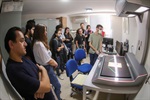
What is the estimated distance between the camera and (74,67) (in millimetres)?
2529

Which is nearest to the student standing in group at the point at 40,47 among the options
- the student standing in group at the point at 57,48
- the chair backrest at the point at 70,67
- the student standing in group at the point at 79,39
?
the chair backrest at the point at 70,67

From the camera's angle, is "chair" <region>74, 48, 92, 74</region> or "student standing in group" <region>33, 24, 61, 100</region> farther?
"chair" <region>74, 48, 92, 74</region>

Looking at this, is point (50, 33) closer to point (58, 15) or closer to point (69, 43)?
point (69, 43)

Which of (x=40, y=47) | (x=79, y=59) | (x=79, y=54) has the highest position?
(x=40, y=47)

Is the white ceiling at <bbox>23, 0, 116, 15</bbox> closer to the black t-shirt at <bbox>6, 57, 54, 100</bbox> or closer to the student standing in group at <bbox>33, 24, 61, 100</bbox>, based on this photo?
the student standing in group at <bbox>33, 24, 61, 100</bbox>

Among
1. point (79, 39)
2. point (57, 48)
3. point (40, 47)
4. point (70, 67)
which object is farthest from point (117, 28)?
point (40, 47)

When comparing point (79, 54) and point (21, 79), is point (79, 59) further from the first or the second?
point (21, 79)

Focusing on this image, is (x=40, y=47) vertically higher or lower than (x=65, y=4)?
lower

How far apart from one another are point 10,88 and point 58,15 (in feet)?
20.4

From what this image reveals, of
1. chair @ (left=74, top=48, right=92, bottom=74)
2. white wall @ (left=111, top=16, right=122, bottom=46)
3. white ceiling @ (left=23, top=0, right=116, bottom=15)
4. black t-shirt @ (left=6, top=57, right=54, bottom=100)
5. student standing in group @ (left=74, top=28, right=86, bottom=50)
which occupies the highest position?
white ceiling @ (left=23, top=0, right=116, bottom=15)

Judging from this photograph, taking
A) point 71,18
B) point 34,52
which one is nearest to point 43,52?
point 34,52

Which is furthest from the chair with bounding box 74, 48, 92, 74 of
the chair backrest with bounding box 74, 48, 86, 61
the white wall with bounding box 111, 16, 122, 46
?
the white wall with bounding box 111, 16, 122, 46

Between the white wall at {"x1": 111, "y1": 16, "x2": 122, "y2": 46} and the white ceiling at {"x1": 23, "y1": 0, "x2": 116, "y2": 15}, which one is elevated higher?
the white ceiling at {"x1": 23, "y1": 0, "x2": 116, "y2": 15}

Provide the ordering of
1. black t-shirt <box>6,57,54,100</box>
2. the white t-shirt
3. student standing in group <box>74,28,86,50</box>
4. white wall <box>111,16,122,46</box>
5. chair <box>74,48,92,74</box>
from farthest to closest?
white wall <box>111,16,122,46</box> < student standing in group <box>74,28,86,50</box> < chair <box>74,48,92,74</box> < the white t-shirt < black t-shirt <box>6,57,54,100</box>
